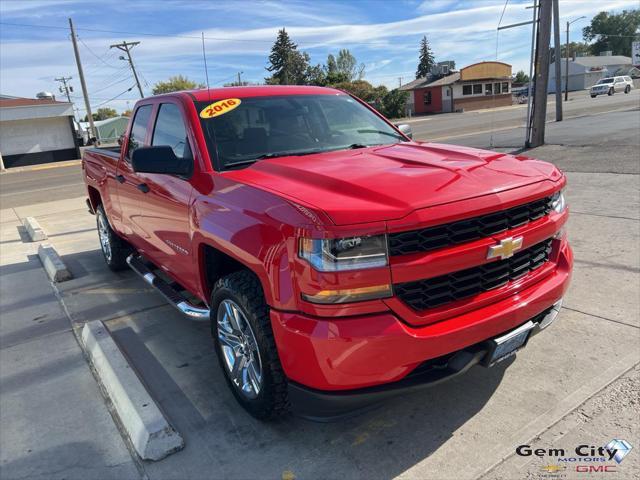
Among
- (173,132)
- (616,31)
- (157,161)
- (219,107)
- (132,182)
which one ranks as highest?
(616,31)

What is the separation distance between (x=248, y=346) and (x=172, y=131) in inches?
75.7

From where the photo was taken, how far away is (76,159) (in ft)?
119

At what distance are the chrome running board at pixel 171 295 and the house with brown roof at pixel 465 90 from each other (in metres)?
60.2

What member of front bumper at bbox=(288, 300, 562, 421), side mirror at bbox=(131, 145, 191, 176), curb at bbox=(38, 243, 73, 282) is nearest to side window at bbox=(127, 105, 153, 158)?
side mirror at bbox=(131, 145, 191, 176)

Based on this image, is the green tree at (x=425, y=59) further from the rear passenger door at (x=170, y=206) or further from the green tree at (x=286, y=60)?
the rear passenger door at (x=170, y=206)

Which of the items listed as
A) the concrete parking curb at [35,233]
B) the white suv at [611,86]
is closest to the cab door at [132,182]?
the concrete parking curb at [35,233]

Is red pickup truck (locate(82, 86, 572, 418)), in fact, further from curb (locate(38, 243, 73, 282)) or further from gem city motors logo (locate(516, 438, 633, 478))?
curb (locate(38, 243, 73, 282))

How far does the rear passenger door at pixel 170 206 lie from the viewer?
11.3 ft

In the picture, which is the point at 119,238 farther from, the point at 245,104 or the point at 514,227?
the point at 514,227

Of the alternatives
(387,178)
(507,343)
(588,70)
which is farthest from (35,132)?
(588,70)

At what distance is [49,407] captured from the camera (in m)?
3.31

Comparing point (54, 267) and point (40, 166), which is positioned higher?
point (54, 267)

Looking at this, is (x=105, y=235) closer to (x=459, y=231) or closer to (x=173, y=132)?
(x=173, y=132)

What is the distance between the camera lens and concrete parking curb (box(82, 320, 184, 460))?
8.89ft
